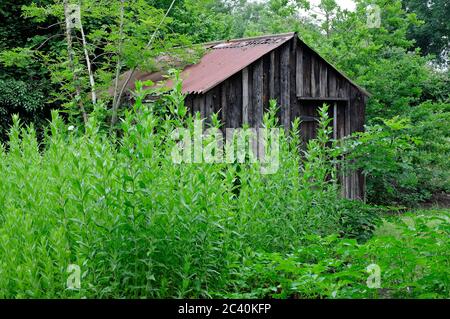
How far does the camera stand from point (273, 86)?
419 inches

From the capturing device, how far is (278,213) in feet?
18.7

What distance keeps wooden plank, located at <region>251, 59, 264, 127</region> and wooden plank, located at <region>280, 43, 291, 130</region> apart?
A: 47 cm

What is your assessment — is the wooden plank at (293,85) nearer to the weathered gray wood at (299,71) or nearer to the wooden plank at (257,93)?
the weathered gray wood at (299,71)

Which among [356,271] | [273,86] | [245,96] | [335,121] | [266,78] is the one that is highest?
[266,78]

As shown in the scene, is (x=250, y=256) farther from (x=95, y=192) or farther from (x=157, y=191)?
(x=95, y=192)

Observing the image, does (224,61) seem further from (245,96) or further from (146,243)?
(146,243)

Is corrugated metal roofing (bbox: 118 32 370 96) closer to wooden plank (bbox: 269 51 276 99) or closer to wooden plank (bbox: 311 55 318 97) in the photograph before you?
wooden plank (bbox: 269 51 276 99)

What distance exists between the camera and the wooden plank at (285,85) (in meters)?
10.7

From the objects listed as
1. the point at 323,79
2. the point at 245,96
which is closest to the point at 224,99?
the point at 245,96

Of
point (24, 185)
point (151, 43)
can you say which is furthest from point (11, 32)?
point (24, 185)

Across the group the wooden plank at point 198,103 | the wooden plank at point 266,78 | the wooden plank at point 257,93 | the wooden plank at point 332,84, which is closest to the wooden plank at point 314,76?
the wooden plank at point 332,84

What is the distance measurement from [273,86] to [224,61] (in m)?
1.03

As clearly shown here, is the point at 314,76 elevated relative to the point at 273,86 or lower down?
elevated

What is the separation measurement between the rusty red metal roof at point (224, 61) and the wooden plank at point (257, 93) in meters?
0.24
